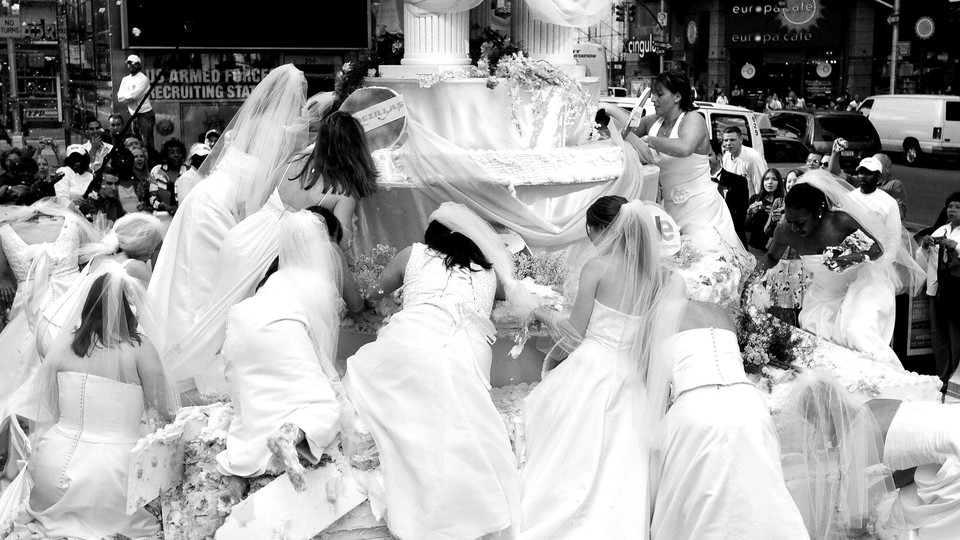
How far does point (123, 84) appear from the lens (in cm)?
1285

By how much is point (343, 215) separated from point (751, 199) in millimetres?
6487

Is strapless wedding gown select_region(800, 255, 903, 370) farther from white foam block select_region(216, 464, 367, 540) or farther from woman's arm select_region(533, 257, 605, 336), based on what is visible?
white foam block select_region(216, 464, 367, 540)

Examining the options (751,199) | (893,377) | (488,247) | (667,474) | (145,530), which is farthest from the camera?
(751,199)

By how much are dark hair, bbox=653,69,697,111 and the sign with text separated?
117 ft

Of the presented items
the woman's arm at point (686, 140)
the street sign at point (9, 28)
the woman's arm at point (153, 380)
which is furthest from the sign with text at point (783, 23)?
the woman's arm at point (153, 380)

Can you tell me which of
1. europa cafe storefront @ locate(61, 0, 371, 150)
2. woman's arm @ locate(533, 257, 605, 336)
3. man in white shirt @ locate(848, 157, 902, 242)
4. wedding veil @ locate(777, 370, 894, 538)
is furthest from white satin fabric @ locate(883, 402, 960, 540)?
europa cafe storefront @ locate(61, 0, 371, 150)

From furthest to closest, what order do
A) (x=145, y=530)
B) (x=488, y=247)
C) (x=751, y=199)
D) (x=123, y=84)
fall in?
(x=123, y=84) → (x=751, y=199) → (x=488, y=247) → (x=145, y=530)

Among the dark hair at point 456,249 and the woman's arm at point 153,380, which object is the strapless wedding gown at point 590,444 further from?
the woman's arm at point 153,380

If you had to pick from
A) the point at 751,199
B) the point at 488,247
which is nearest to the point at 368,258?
the point at 488,247

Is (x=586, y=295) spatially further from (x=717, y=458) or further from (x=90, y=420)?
(x=90, y=420)

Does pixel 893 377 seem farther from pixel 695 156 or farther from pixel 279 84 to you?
pixel 279 84

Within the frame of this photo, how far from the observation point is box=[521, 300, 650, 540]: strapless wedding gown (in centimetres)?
450

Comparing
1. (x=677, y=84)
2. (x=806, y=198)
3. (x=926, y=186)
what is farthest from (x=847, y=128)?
(x=806, y=198)

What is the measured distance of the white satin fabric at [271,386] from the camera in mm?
4570
